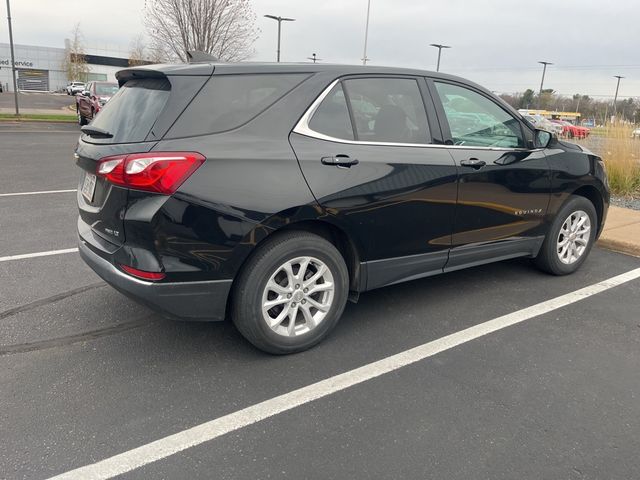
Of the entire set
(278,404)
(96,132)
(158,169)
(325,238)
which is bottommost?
(278,404)

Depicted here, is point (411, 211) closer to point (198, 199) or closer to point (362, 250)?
point (362, 250)

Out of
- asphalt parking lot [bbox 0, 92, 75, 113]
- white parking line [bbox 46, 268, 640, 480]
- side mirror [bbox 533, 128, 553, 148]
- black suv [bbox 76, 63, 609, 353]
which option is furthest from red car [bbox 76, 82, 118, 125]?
white parking line [bbox 46, 268, 640, 480]

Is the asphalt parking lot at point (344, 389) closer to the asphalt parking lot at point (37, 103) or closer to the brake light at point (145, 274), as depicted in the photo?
the brake light at point (145, 274)

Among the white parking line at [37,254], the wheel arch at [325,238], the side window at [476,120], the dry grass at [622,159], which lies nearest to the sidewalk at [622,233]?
the dry grass at [622,159]

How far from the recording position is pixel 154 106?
119 inches

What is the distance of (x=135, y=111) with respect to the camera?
3.13 metres

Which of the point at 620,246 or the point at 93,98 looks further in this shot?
the point at 93,98

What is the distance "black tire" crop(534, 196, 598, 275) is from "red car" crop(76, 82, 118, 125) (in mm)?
16139

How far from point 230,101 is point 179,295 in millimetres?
1154

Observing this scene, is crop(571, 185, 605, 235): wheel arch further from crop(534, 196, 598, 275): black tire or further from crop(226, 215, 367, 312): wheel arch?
crop(226, 215, 367, 312): wheel arch

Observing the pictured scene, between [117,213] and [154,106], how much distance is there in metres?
0.65

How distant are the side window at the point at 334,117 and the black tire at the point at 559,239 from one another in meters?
2.39

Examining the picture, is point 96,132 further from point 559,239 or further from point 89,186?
point 559,239

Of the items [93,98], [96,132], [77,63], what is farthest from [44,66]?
[96,132]
